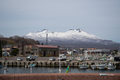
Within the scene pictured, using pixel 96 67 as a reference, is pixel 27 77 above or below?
above

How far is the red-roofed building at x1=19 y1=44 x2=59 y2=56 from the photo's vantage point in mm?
90375

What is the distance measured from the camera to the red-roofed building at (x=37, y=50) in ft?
297

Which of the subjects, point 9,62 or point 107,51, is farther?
point 107,51

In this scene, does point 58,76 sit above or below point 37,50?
above

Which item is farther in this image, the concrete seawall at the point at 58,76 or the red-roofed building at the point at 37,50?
the red-roofed building at the point at 37,50

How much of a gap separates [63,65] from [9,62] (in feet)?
60.2

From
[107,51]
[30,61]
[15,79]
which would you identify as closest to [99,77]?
[15,79]

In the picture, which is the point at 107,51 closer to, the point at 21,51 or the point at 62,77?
the point at 21,51

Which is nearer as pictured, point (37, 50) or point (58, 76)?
point (58, 76)

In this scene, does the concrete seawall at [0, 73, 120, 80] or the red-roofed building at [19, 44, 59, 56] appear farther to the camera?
the red-roofed building at [19, 44, 59, 56]

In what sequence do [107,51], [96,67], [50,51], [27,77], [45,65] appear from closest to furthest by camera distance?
[27,77], [96,67], [45,65], [50,51], [107,51]

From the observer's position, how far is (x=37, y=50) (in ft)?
297

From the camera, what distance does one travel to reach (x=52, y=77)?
12719mm

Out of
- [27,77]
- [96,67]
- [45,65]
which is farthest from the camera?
[45,65]
